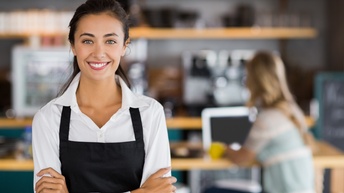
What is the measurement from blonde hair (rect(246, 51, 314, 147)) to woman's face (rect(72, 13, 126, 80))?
1.90 m

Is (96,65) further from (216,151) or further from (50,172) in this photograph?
(216,151)

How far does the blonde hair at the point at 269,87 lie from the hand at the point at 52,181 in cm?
196

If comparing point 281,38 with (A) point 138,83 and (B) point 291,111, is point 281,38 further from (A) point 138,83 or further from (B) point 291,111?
(B) point 291,111

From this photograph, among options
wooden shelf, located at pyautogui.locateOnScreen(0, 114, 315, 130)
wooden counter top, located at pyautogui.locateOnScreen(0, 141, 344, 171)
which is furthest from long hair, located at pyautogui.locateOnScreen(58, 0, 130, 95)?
wooden shelf, located at pyautogui.locateOnScreen(0, 114, 315, 130)

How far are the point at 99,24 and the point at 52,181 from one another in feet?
1.71

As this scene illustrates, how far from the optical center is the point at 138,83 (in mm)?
6965

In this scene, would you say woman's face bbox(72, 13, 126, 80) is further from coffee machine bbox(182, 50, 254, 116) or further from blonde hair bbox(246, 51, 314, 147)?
coffee machine bbox(182, 50, 254, 116)

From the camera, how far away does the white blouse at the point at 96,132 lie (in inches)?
79.1

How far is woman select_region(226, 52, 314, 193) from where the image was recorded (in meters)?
A: 3.79

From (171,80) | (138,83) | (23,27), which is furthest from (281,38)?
(23,27)

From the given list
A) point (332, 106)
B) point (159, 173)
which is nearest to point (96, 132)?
point (159, 173)

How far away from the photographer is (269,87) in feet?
12.5

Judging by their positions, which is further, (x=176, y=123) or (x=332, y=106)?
(x=176, y=123)

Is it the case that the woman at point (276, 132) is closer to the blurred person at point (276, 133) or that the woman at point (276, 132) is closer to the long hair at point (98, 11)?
the blurred person at point (276, 133)
